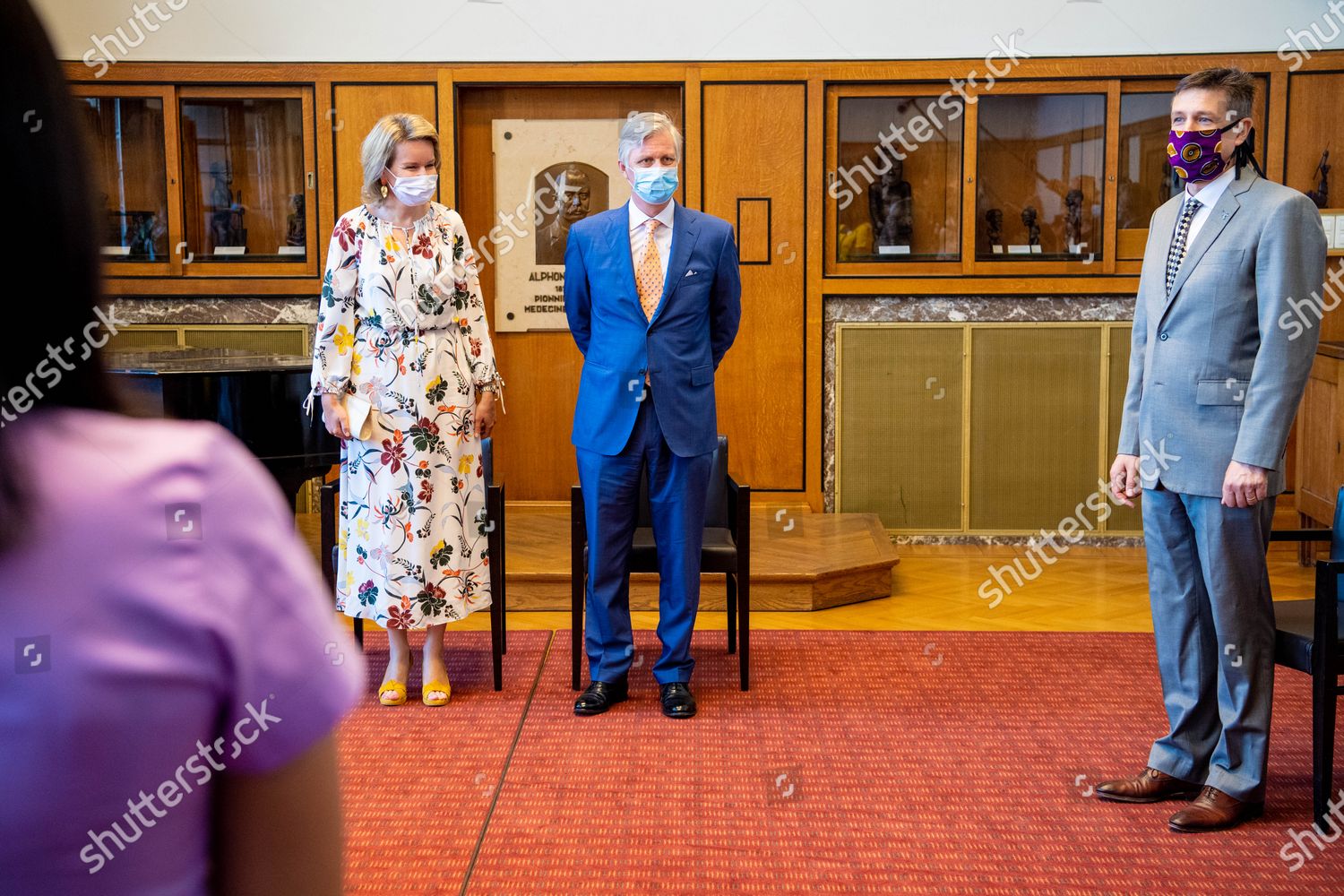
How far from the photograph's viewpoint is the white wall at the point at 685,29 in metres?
6.19

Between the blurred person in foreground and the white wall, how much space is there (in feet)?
19.4

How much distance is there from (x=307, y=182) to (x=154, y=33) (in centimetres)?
104

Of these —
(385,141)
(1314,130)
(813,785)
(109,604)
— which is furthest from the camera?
(1314,130)

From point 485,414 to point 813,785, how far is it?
5.11 feet

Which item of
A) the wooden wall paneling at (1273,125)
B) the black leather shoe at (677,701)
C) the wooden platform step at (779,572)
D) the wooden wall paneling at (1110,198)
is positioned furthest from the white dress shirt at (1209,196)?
the wooden wall paneling at (1273,125)

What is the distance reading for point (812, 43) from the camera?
20.4 ft

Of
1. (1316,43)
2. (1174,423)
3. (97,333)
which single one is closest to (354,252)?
(1174,423)

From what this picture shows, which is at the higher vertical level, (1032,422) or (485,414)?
(485,414)

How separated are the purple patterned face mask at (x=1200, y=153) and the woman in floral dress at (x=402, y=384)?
2108 millimetres

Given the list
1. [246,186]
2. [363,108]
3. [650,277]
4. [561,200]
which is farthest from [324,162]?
[650,277]

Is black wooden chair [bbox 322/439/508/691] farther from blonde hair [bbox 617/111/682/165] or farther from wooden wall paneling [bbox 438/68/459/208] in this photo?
wooden wall paneling [bbox 438/68/459/208]

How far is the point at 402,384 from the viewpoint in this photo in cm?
382

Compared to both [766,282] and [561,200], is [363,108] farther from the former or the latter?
[766,282]

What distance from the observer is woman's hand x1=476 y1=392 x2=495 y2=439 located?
13.0 ft
